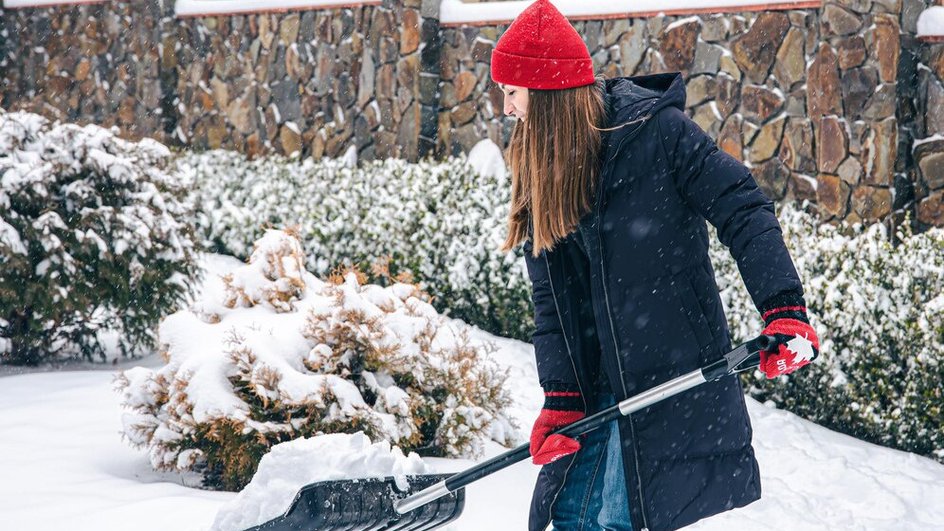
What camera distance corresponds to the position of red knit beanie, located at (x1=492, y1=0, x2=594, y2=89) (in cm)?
249

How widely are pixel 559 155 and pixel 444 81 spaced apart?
6521 millimetres

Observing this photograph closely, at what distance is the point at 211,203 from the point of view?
31.6 ft

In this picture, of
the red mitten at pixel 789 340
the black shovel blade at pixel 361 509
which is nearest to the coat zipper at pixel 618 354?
the red mitten at pixel 789 340

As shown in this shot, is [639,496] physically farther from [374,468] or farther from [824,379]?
[824,379]

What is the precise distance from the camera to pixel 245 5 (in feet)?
34.1

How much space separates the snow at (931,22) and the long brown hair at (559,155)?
4.49 meters

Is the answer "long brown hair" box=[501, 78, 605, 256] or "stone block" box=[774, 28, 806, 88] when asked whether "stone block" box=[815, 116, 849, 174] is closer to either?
"stone block" box=[774, 28, 806, 88]

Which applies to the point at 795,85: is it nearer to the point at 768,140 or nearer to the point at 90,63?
the point at 768,140

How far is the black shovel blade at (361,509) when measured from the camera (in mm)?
3020

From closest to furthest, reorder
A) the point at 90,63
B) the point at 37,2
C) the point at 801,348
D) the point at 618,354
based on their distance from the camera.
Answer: the point at 801,348 → the point at 618,354 → the point at 90,63 → the point at 37,2

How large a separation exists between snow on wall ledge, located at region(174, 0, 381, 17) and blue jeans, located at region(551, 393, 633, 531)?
7.10 m

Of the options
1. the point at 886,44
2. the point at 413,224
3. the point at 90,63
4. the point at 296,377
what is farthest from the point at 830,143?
the point at 90,63

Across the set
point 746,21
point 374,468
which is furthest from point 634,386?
point 746,21

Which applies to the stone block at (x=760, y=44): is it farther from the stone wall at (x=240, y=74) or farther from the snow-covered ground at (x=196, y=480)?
the stone wall at (x=240, y=74)
